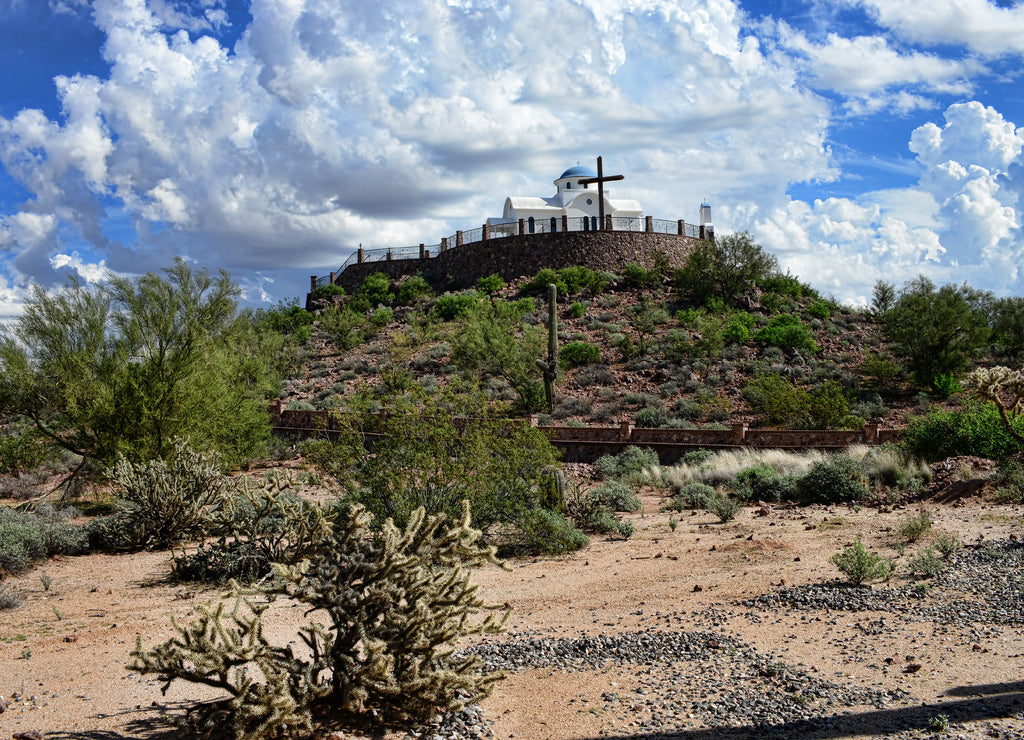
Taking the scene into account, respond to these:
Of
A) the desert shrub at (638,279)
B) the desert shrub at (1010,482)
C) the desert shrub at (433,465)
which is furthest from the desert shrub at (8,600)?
the desert shrub at (638,279)

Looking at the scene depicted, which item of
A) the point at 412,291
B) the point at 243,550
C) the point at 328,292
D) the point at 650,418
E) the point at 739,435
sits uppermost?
the point at 328,292

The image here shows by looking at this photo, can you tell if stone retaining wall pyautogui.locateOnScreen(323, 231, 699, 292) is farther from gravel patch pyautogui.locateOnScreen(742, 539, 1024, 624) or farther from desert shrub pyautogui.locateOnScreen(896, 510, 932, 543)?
gravel patch pyautogui.locateOnScreen(742, 539, 1024, 624)

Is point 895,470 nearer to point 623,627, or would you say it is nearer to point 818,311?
point 623,627

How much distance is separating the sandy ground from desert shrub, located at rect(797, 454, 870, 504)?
4.12 feet

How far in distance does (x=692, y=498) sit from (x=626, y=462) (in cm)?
457

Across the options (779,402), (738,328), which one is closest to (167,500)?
(779,402)

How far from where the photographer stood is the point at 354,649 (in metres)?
5.41

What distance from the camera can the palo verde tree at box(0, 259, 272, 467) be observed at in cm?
1478

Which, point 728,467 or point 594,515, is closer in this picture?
point 594,515

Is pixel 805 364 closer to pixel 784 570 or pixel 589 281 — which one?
pixel 589 281

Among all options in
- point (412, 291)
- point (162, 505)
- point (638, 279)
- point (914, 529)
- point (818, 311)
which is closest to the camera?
point (914, 529)

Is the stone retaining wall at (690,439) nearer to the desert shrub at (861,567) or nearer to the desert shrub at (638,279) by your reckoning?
the desert shrub at (861,567)

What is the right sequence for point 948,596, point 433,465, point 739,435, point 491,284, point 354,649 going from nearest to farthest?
point 354,649, point 948,596, point 433,465, point 739,435, point 491,284

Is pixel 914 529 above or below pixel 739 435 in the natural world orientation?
below
